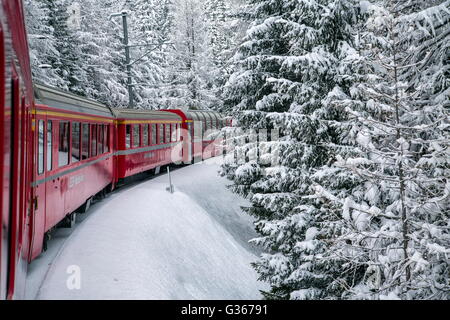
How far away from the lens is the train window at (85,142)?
10468 mm

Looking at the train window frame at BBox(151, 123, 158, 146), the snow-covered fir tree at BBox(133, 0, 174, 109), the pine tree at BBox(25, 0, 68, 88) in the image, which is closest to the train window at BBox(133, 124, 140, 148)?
the train window frame at BBox(151, 123, 158, 146)

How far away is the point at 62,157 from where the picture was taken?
8.77 meters

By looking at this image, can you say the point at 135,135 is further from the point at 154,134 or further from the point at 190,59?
the point at 190,59

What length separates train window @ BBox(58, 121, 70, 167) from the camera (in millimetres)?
8602

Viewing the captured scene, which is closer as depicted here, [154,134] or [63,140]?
[63,140]

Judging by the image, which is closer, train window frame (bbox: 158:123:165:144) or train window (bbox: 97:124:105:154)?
train window (bbox: 97:124:105:154)

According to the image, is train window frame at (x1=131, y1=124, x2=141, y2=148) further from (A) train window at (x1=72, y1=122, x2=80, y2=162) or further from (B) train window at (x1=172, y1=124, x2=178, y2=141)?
(A) train window at (x1=72, y1=122, x2=80, y2=162)

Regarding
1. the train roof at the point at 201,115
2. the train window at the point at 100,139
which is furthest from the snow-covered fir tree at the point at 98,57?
the train window at the point at 100,139

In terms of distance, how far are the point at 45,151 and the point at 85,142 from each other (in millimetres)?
3192

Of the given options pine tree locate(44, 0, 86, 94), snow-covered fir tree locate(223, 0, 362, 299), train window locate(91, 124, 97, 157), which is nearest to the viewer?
snow-covered fir tree locate(223, 0, 362, 299)

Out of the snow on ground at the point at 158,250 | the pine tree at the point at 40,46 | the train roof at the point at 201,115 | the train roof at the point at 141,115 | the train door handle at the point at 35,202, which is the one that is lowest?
the snow on ground at the point at 158,250

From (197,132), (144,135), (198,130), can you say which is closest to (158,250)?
(144,135)

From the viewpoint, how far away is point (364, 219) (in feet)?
21.8

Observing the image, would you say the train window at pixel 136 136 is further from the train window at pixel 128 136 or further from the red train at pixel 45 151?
the train window at pixel 128 136
